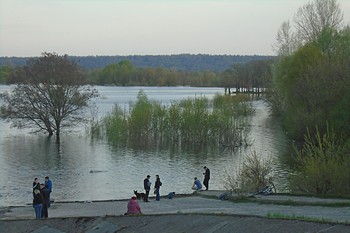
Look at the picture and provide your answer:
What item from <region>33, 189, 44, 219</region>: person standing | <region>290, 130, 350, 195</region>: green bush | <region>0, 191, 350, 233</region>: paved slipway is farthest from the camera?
<region>290, 130, 350, 195</region>: green bush

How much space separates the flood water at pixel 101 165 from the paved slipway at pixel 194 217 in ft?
19.8

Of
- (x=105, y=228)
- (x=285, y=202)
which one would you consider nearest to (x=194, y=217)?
(x=105, y=228)

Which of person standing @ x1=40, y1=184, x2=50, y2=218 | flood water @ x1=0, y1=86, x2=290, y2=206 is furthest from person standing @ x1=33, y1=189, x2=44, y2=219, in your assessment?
flood water @ x1=0, y1=86, x2=290, y2=206

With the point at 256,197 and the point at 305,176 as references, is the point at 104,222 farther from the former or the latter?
the point at 305,176

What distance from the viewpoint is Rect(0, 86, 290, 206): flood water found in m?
34.0

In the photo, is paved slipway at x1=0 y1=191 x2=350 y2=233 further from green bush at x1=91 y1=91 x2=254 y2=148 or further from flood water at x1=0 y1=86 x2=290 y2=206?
green bush at x1=91 y1=91 x2=254 y2=148

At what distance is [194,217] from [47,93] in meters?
43.4

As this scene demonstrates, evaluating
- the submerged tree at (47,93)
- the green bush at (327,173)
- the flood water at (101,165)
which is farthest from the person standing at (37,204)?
the submerged tree at (47,93)

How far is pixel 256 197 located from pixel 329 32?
3812 centimetres

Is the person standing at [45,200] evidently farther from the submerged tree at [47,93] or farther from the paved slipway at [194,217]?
the submerged tree at [47,93]

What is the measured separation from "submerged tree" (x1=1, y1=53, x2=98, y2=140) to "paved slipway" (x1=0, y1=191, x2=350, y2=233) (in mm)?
34383

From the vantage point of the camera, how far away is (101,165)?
142ft

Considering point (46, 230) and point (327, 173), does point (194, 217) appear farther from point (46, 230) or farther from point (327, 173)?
point (327, 173)

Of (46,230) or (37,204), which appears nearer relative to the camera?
(46,230)
